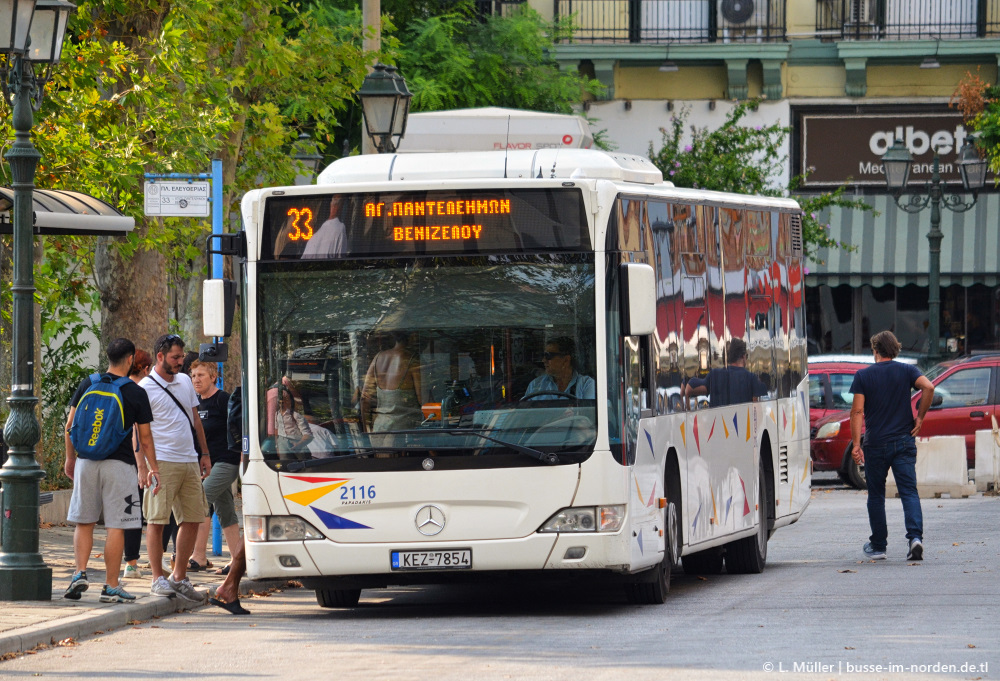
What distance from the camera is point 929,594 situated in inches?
476

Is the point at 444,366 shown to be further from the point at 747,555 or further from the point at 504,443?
the point at 747,555

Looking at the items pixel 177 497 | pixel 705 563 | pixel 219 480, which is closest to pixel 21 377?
pixel 177 497

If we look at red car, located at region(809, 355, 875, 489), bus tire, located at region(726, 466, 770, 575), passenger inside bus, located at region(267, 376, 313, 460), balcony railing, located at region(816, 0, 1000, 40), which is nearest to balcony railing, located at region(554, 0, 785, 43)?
balcony railing, located at region(816, 0, 1000, 40)

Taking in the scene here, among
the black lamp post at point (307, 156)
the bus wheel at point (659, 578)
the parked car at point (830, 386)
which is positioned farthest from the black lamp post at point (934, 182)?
the bus wheel at point (659, 578)

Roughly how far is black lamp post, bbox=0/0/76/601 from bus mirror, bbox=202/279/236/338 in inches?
64.5

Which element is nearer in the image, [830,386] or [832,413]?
[832,413]

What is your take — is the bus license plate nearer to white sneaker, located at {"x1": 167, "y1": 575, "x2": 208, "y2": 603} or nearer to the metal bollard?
white sneaker, located at {"x1": 167, "y1": 575, "x2": 208, "y2": 603}

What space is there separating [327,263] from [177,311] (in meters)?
17.2

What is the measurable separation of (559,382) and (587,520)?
2.70ft

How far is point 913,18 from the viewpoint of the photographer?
3381 cm

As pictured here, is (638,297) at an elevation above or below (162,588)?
above

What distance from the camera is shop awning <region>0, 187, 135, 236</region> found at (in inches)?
539

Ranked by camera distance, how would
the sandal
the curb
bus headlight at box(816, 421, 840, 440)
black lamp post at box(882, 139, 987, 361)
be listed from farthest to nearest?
1. black lamp post at box(882, 139, 987, 361)
2. bus headlight at box(816, 421, 840, 440)
3. the sandal
4. the curb

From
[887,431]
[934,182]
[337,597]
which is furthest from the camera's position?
[934,182]
